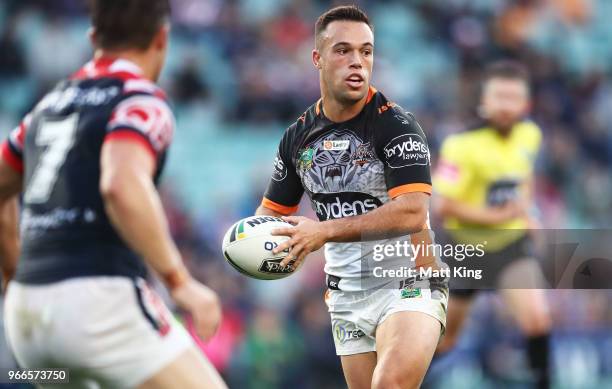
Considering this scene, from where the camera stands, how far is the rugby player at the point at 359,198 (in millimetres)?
5621

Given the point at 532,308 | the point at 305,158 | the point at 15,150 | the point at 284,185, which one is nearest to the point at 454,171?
the point at 532,308

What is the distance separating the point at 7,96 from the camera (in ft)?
46.6

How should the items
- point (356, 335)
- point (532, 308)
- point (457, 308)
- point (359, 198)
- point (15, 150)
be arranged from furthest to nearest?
1. point (457, 308)
2. point (532, 308)
3. point (356, 335)
4. point (359, 198)
5. point (15, 150)

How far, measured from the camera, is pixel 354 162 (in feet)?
19.5

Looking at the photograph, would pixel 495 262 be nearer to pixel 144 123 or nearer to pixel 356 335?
pixel 356 335

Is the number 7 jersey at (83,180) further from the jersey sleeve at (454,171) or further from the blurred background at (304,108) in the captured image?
the blurred background at (304,108)

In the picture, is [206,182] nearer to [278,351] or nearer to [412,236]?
[278,351]

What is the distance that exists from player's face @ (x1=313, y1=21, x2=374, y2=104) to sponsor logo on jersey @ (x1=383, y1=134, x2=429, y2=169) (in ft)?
1.39

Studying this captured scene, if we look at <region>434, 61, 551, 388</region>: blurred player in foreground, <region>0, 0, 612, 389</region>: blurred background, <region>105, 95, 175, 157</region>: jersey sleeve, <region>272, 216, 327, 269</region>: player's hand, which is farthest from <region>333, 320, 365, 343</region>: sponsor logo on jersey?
<region>0, 0, 612, 389</region>: blurred background

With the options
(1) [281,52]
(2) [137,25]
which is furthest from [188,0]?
(2) [137,25]

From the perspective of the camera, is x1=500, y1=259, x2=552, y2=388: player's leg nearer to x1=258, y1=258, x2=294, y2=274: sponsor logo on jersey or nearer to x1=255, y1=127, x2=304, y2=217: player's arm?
x1=255, y1=127, x2=304, y2=217: player's arm

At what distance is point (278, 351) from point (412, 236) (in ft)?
18.0

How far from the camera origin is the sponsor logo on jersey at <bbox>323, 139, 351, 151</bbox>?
19.8ft

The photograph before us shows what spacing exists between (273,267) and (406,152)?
102 centimetres
